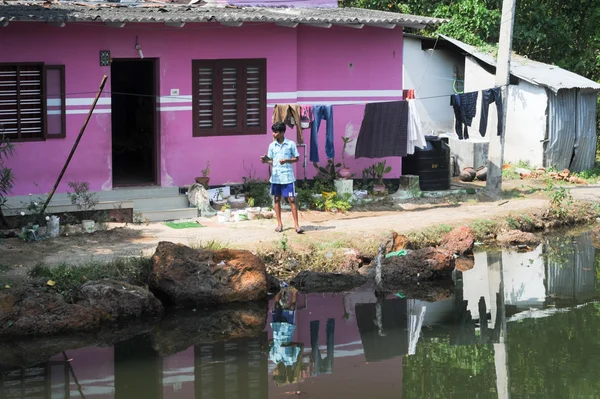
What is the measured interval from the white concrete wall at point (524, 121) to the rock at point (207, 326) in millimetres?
10272

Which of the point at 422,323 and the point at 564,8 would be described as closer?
the point at 422,323

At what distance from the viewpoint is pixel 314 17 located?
18.1m

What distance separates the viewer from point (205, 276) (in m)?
14.3

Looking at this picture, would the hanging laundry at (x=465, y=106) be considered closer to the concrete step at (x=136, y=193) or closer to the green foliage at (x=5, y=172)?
the concrete step at (x=136, y=193)

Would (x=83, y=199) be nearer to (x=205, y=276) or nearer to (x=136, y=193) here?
(x=136, y=193)

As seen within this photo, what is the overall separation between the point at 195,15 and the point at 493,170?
666 centimetres

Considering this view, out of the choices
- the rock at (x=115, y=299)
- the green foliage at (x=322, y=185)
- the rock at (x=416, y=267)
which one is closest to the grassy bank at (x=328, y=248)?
the rock at (x=115, y=299)

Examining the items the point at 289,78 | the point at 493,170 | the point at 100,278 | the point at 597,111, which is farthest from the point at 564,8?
the point at 100,278

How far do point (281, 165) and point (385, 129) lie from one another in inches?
131

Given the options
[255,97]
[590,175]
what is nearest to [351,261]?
[255,97]

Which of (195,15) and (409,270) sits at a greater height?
(195,15)

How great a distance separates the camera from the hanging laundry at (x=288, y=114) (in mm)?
18250

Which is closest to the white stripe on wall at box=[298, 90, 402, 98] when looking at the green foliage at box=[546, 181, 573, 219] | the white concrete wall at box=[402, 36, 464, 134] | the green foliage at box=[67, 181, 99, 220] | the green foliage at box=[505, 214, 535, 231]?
the green foliage at box=[505, 214, 535, 231]

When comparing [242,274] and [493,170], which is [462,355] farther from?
[493,170]
